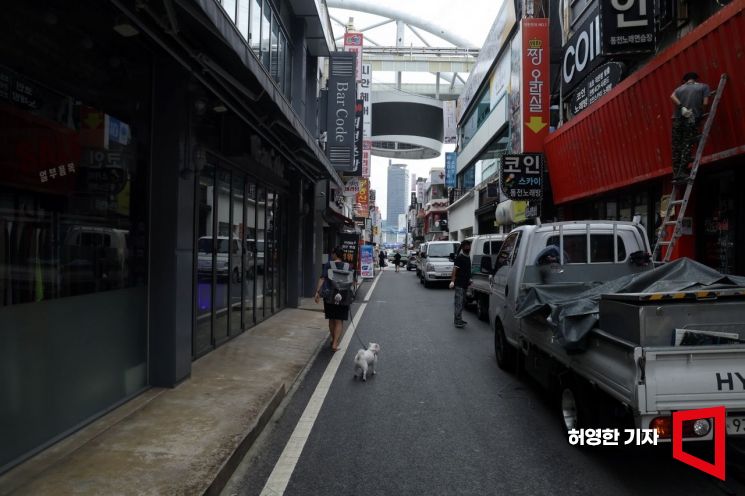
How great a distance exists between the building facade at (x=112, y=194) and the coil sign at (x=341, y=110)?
329 inches

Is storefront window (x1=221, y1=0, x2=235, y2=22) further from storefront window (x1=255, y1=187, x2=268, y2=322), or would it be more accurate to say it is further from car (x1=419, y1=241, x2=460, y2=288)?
car (x1=419, y1=241, x2=460, y2=288)

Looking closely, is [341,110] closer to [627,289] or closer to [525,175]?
[525,175]

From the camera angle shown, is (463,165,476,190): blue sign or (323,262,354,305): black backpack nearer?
(323,262,354,305): black backpack

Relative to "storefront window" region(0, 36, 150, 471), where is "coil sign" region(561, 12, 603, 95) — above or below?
above

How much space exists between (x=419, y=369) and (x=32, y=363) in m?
4.99

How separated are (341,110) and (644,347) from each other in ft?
48.3

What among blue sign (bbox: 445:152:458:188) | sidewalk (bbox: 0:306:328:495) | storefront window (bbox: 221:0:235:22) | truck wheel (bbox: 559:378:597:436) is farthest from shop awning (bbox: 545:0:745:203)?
blue sign (bbox: 445:152:458:188)

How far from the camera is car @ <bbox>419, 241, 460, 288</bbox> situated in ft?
74.2

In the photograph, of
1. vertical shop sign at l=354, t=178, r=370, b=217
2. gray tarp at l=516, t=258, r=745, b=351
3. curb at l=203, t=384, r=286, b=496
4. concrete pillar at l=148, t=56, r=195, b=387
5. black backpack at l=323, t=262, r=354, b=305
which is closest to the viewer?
curb at l=203, t=384, r=286, b=496

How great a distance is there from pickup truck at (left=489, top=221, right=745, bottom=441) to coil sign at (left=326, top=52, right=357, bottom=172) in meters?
12.0

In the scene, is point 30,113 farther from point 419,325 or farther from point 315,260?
point 315,260

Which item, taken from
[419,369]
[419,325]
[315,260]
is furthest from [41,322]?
[315,260]

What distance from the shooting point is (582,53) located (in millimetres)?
14211

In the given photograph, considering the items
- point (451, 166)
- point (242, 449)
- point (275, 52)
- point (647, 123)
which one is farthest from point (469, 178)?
point (242, 449)
